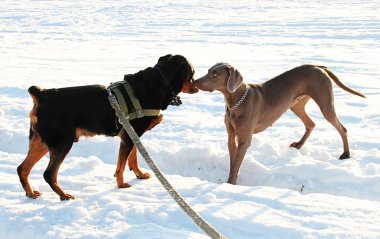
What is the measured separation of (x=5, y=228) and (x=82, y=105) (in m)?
1.44

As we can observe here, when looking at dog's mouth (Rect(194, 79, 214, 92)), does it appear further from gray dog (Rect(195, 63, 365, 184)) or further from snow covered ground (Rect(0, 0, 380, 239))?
snow covered ground (Rect(0, 0, 380, 239))

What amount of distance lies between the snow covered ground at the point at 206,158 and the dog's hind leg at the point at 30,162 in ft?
0.38

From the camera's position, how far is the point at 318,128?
788 centimetres

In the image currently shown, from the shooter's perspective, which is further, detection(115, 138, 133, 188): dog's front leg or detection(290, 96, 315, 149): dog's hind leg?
detection(290, 96, 315, 149): dog's hind leg

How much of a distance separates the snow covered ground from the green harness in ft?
2.71

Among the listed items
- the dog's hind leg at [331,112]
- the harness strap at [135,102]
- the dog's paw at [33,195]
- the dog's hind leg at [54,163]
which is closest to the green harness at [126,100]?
the harness strap at [135,102]

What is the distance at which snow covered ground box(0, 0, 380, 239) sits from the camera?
164 inches

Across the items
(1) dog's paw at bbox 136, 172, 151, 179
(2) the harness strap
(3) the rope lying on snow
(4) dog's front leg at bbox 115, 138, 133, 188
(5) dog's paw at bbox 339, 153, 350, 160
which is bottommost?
(5) dog's paw at bbox 339, 153, 350, 160

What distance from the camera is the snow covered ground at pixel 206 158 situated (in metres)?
4.16

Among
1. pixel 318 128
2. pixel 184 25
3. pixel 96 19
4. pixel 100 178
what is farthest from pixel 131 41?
pixel 100 178

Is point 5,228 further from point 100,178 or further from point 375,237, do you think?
point 375,237

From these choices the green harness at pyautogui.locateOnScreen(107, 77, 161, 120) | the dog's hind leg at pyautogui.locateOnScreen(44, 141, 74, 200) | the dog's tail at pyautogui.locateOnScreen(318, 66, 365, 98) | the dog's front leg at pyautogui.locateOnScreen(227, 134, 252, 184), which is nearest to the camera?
the dog's hind leg at pyautogui.locateOnScreen(44, 141, 74, 200)

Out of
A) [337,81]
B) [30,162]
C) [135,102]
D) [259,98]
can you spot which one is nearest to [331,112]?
[337,81]

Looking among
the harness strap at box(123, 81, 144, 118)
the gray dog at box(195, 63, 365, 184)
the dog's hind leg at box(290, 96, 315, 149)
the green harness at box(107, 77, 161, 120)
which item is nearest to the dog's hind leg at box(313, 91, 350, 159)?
the gray dog at box(195, 63, 365, 184)
